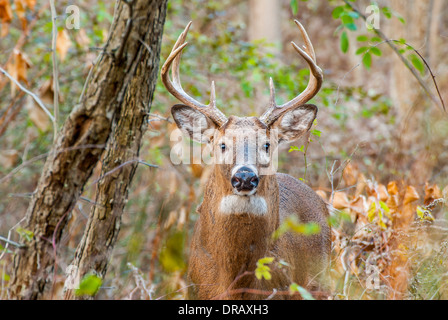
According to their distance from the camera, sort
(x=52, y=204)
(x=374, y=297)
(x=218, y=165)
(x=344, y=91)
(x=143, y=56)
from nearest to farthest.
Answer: (x=52, y=204), (x=143, y=56), (x=218, y=165), (x=374, y=297), (x=344, y=91)

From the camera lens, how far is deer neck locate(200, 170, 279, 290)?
14.4 ft

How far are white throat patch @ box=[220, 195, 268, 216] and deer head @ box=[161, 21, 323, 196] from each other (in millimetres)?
70

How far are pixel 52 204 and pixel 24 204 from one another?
4.53 m

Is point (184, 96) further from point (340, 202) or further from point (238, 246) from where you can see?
point (340, 202)

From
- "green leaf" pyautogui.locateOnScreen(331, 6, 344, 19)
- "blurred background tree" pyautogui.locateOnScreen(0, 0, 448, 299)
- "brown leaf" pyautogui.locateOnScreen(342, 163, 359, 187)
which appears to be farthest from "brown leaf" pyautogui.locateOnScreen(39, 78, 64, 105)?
"brown leaf" pyautogui.locateOnScreen(342, 163, 359, 187)

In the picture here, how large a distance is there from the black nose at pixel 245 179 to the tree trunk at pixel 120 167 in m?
0.78

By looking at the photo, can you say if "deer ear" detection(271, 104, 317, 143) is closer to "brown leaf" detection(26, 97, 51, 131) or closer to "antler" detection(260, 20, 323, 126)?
"antler" detection(260, 20, 323, 126)

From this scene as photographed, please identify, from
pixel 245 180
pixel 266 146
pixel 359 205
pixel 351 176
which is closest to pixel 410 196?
pixel 359 205

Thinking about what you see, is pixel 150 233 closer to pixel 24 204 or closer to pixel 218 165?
pixel 24 204

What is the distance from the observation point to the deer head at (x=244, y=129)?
4324 millimetres

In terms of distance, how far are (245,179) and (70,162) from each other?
1193mm

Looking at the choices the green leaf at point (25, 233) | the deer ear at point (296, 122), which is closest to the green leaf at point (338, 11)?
the deer ear at point (296, 122)

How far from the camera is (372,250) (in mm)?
5797
